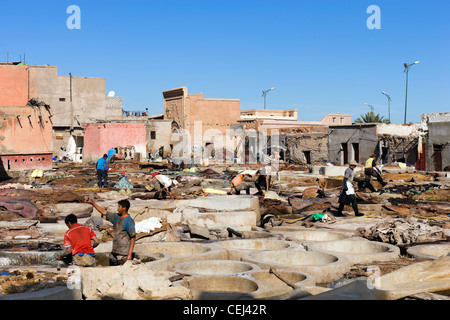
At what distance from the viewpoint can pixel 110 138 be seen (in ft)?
157

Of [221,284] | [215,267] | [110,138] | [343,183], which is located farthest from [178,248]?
[110,138]

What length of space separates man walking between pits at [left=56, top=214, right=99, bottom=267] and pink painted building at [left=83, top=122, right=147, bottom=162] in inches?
1578

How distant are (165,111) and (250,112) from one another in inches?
464

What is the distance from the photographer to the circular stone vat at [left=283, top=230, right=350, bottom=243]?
12219mm

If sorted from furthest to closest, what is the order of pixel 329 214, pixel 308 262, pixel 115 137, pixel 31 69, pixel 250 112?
pixel 250 112
pixel 31 69
pixel 115 137
pixel 329 214
pixel 308 262

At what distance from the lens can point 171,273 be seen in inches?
326

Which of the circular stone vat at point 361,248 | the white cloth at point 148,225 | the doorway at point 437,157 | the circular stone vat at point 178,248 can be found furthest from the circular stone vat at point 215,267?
the doorway at point 437,157

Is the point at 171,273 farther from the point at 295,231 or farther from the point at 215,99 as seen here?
the point at 215,99

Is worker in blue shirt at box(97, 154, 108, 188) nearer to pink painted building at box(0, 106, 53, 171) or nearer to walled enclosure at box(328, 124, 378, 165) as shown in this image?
pink painted building at box(0, 106, 53, 171)

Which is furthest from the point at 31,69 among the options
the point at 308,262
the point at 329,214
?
the point at 308,262

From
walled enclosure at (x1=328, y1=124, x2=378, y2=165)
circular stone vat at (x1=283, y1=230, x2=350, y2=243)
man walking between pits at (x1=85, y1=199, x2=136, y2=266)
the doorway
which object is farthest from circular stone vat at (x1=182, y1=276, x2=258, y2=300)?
walled enclosure at (x1=328, y1=124, x2=378, y2=165)

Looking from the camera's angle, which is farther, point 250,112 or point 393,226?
point 250,112

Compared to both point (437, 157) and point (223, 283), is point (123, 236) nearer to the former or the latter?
point (223, 283)

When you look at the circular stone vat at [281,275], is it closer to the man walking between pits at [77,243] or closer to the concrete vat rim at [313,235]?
the man walking between pits at [77,243]
